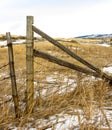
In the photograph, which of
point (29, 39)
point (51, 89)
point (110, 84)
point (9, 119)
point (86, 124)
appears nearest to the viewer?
point (86, 124)

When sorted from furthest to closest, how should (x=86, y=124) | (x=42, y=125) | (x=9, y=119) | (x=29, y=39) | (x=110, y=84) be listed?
1. (x=110, y=84)
2. (x=29, y=39)
3. (x=9, y=119)
4. (x=42, y=125)
5. (x=86, y=124)

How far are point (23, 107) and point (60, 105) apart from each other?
0.81 m

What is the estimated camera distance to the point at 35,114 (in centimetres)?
557

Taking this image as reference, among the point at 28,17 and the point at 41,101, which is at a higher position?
the point at 28,17

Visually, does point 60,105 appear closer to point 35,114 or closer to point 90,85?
point 35,114

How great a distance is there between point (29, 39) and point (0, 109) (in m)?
1.16

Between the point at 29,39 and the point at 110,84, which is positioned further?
the point at 110,84

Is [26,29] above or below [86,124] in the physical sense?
above

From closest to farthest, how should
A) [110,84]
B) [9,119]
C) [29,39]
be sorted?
1. [9,119]
2. [29,39]
3. [110,84]

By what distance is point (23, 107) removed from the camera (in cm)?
616

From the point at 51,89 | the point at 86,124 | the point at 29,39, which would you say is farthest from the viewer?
the point at 51,89

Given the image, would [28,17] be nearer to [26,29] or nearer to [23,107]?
[26,29]

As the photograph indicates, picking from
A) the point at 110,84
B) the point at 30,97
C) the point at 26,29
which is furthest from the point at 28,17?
the point at 110,84

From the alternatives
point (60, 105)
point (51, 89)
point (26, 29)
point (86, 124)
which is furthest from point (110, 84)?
point (86, 124)
